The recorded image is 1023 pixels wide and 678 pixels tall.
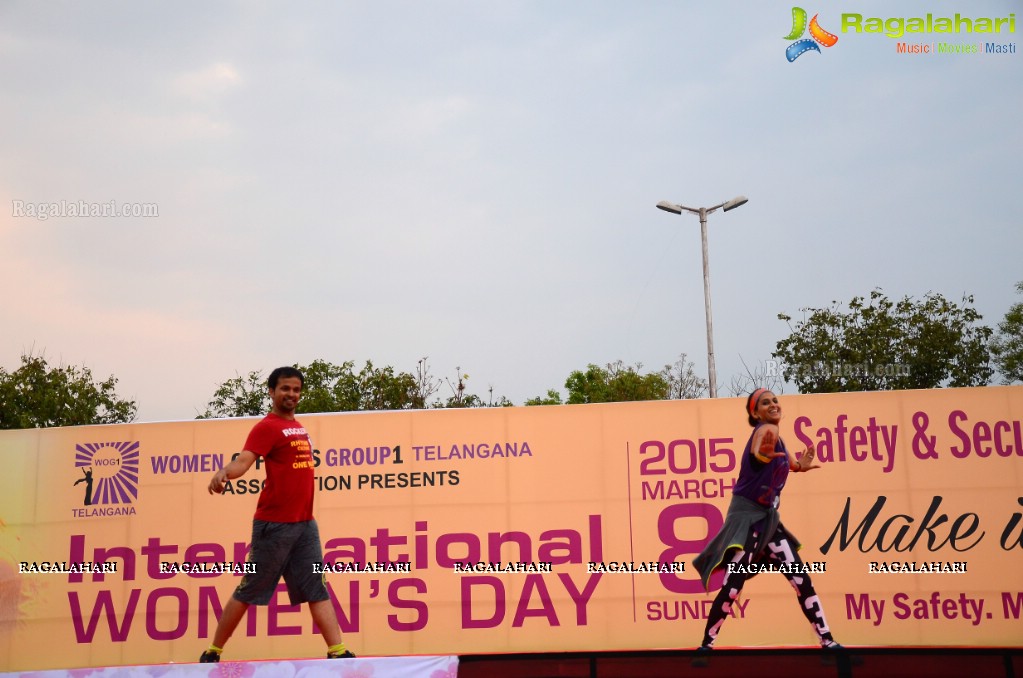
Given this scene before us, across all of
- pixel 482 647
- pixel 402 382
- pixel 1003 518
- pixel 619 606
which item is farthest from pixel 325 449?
pixel 402 382

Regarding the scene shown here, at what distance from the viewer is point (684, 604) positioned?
22.3ft

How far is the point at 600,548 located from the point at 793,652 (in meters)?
2.05

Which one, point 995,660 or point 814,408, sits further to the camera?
point 814,408

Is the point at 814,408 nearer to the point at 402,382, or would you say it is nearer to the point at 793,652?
the point at 793,652

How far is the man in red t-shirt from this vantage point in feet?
18.1

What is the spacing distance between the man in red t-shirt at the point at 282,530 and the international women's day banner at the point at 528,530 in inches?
55.3

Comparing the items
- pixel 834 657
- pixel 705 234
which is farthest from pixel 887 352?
pixel 834 657

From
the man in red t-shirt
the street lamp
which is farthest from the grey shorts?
the street lamp

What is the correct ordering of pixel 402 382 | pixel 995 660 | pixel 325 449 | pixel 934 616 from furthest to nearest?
pixel 402 382 → pixel 325 449 → pixel 934 616 → pixel 995 660

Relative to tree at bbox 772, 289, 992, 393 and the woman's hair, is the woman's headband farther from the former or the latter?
tree at bbox 772, 289, 992, 393

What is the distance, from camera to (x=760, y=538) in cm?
643

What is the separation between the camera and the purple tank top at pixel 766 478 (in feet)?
21.1

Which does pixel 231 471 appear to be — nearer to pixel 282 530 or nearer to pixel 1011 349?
pixel 282 530

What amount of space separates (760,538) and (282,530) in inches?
123
